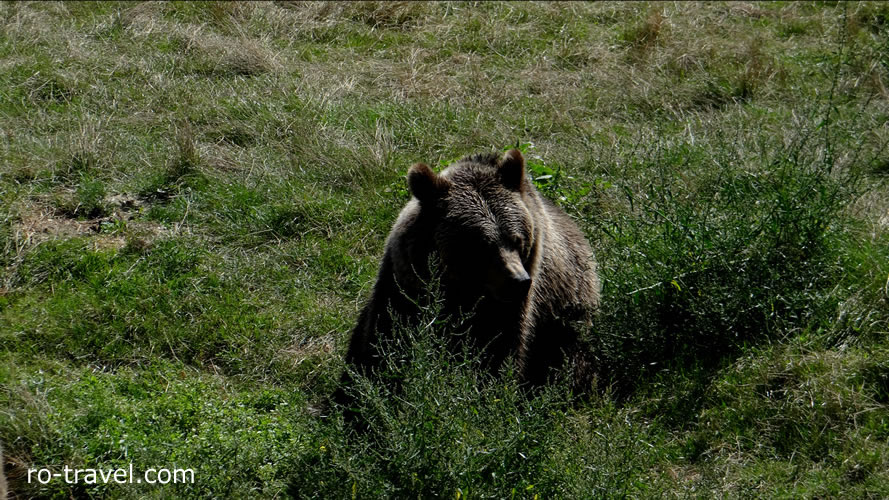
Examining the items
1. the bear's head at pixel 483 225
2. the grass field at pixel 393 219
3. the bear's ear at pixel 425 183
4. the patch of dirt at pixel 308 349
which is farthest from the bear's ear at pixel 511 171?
the patch of dirt at pixel 308 349

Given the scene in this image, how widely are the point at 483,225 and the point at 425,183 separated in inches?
14.6

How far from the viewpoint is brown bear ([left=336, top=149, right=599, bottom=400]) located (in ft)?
14.4

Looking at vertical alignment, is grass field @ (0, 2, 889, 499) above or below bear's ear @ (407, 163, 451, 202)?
below

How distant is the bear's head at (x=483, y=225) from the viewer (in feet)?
14.3

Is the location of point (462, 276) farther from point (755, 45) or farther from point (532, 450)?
point (755, 45)

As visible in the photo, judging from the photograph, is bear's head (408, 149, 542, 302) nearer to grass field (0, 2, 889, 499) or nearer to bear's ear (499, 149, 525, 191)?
bear's ear (499, 149, 525, 191)

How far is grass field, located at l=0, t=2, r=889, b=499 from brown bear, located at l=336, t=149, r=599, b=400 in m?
0.26

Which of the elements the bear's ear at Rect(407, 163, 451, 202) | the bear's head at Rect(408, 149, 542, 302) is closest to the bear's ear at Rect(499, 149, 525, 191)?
the bear's head at Rect(408, 149, 542, 302)

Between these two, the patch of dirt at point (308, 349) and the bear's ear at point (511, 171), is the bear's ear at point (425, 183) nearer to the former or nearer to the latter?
the bear's ear at point (511, 171)

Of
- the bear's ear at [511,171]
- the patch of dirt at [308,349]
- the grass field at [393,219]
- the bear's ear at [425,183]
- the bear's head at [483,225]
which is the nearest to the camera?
the grass field at [393,219]

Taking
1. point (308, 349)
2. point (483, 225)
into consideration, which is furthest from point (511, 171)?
point (308, 349)

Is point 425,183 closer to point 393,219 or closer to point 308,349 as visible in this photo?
point 308,349

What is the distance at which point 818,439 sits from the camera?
434 cm

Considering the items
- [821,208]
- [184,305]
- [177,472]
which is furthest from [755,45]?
[177,472]
